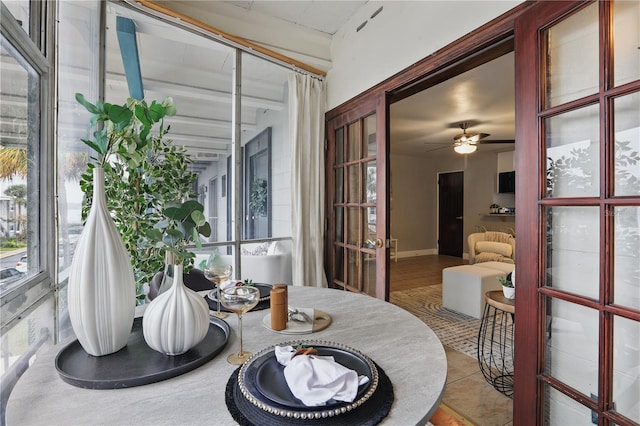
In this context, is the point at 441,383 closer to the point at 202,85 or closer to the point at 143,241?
the point at 143,241

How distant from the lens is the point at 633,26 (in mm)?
1110

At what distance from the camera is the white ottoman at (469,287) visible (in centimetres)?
326

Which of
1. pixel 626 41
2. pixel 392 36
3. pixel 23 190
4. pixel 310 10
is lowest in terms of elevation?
pixel 23 190

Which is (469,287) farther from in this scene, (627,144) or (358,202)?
(627,144)

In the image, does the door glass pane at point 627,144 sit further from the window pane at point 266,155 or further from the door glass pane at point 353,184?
the window pane at point 266,155

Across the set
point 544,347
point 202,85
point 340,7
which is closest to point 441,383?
point 544,347

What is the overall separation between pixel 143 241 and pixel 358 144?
1882 millimetres

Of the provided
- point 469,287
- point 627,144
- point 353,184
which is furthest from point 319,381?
point 469,287

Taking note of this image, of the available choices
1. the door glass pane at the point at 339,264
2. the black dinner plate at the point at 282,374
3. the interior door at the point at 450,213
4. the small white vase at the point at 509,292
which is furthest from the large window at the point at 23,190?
the interior door at the point at 450,213

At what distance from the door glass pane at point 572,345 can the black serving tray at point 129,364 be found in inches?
55.3

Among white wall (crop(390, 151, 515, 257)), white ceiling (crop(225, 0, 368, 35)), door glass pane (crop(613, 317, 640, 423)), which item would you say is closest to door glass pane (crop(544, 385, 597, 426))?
door glass pane (crop(613, 317, 640, 423))

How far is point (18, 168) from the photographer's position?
1148mm

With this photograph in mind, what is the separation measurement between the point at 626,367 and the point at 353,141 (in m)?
2.30

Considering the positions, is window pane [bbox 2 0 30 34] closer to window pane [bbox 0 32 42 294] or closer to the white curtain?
window pane [bbox 0 32 42 294]
